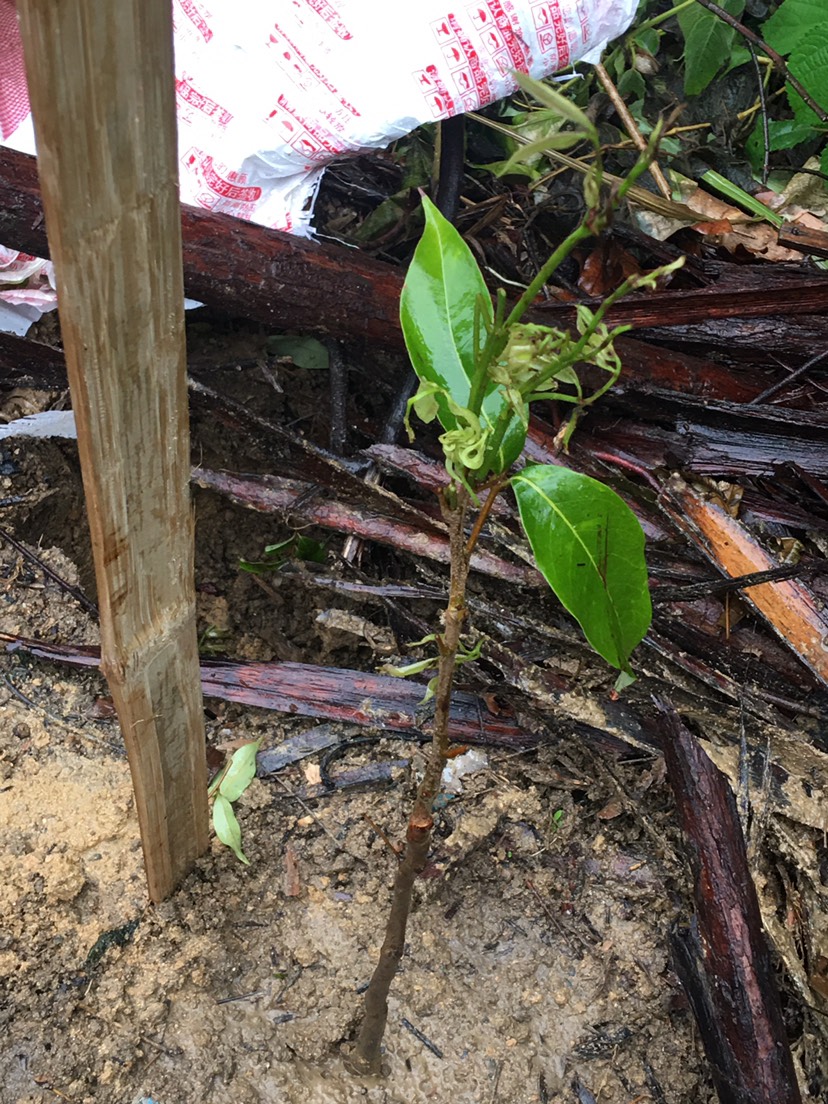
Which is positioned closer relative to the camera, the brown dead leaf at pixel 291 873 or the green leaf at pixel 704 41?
the brown dead leaf at pixel 291 873

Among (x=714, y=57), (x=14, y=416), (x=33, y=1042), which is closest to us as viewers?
(x=33, y=1042)

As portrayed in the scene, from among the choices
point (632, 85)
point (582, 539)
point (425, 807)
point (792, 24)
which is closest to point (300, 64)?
point (632, 85)

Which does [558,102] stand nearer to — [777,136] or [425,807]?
[425,807]

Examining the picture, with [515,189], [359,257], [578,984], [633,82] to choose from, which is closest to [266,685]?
[578,984]

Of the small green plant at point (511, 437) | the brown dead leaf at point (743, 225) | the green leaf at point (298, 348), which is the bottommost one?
the green leaf at point (298, 348)

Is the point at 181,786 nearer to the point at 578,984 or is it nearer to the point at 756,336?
the point at 578,984

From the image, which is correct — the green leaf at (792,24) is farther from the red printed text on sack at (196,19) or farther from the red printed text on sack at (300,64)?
the red printed text on sack at (196,19)

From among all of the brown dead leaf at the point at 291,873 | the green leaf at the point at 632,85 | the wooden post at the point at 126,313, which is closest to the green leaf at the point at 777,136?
the green leaf at the point at 632,85
